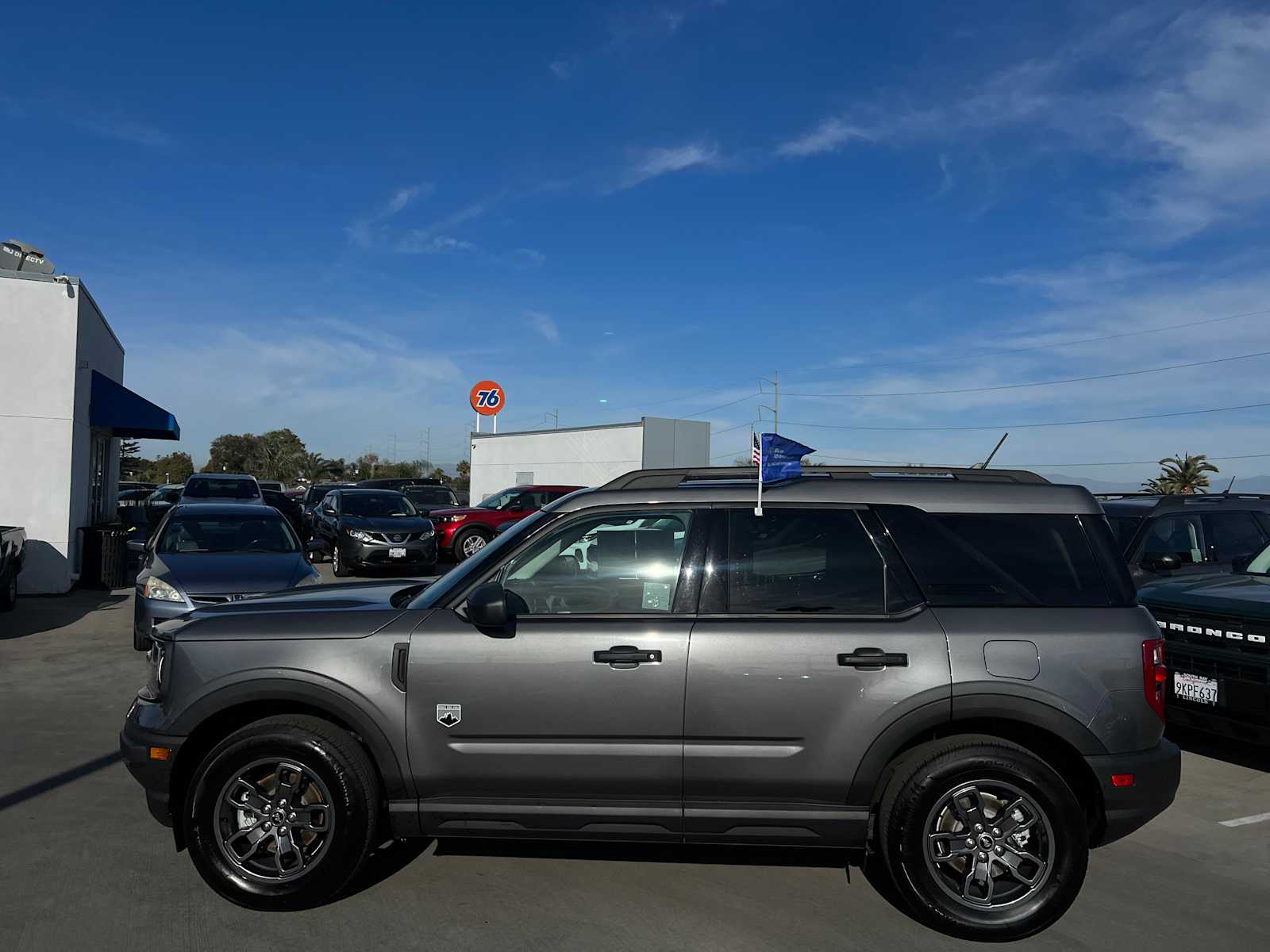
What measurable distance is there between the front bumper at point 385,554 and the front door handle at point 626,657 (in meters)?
13.9

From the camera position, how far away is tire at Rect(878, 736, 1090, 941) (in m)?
4.02

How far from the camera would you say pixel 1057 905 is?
13.2 feet

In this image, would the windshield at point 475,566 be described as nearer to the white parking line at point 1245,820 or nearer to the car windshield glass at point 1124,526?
the white parking line at point 1245,820

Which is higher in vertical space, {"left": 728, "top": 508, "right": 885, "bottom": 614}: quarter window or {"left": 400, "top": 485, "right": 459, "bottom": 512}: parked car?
{"left": 400, "top": 485, "right": 459, "bottom": 512}: parked car

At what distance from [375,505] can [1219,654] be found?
51.5ft

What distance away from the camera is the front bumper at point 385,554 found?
56.5 feet

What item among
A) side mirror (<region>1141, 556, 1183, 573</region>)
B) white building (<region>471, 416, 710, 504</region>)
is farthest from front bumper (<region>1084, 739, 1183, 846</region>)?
white building (<region>471, 416, 710, 504</region>)

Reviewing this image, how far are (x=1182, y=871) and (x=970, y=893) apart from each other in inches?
63.1

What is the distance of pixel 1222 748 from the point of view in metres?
7.48

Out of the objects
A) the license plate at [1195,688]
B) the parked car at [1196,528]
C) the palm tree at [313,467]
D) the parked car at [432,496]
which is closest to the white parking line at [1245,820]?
the license plate at [1195,688]

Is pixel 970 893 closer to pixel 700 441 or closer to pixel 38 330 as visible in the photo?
pixel 38 330

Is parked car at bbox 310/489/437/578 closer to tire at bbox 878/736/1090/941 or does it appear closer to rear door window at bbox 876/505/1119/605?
rear door window at bbox 876/505/1119/605

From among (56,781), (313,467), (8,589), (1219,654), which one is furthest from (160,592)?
(313,467)

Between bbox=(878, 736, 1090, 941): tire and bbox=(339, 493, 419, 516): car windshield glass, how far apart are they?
15949mm
